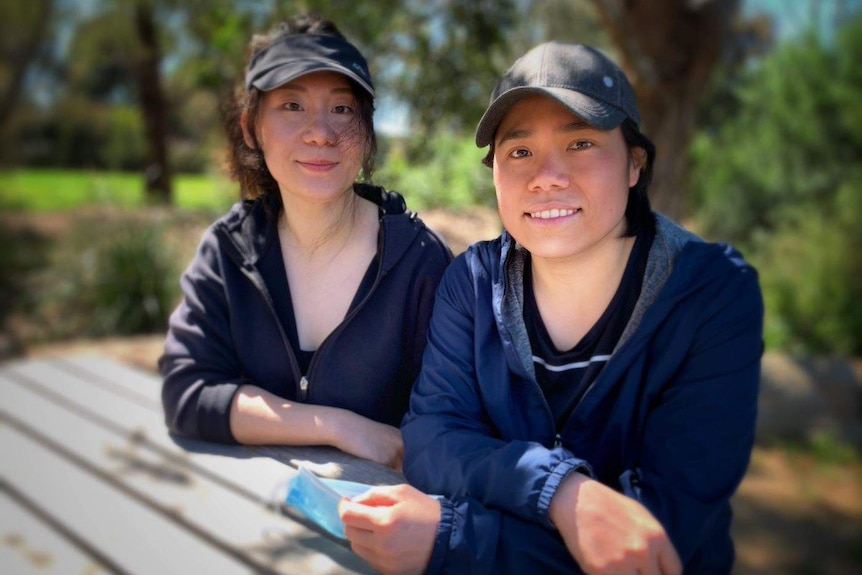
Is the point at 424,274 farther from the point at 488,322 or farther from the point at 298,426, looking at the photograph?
the point at 298,426

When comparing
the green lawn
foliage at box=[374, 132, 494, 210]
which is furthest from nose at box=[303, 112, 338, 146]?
foliage at box=[374, 132, 494, 210]

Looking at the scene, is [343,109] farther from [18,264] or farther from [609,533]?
[18,264]

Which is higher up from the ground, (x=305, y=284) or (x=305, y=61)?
(x=305, y=61)

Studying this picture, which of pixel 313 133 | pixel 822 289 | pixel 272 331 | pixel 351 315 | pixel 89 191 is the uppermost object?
pixel 822 289

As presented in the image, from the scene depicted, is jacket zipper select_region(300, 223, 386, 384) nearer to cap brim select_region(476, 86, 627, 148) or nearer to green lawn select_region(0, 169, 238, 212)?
cap brim select_region(476, 86, 627, 148)

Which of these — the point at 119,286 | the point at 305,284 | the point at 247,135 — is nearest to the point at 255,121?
the point at 247,135

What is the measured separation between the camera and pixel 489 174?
4562 millimetres

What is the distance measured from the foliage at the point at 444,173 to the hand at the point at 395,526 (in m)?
3.13

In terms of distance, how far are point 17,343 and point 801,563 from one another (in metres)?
6.37

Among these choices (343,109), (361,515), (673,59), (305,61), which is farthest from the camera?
(673,59)

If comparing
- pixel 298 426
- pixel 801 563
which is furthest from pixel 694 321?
pixel 801 563

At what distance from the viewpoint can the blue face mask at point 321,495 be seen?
171 centimetres

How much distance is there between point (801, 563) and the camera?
440 centimetres

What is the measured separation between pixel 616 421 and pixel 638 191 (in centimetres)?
51
